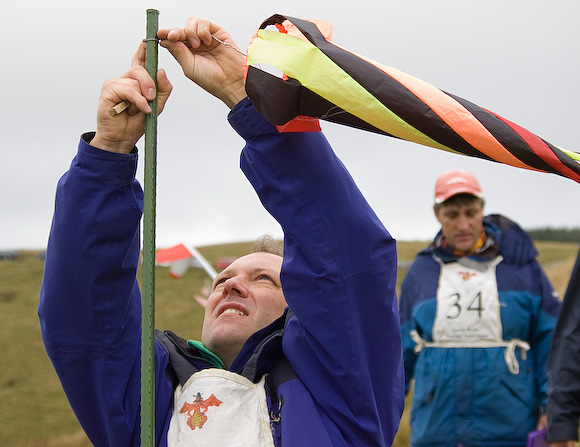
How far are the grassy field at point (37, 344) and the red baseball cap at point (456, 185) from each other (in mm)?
2344

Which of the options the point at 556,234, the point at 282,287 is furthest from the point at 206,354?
the point at 556,234

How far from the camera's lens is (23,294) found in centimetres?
1466

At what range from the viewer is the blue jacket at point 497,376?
4.59 m

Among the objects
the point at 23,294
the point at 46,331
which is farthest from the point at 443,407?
the point at 23,294

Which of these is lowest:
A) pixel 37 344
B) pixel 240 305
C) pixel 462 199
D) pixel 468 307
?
pixel 37 344

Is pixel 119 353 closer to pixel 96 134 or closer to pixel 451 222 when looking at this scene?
pixel 96 134

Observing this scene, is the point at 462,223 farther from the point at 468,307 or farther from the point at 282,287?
the point at 282,287

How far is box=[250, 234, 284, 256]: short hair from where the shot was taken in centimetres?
319

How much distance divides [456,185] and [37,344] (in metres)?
8.80

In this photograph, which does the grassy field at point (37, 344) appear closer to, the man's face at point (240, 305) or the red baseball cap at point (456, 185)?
the red baseball cap at point (456, 185)

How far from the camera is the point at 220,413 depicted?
240cm

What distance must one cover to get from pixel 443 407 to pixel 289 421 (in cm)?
259

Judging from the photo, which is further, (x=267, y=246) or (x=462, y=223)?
(x=462, y=223)

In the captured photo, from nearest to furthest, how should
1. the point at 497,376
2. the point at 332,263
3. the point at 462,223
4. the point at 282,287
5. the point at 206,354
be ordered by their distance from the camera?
the point at 332,263
the point at 282,287
the point at 206,354
the point at 497,376
the point at 462,223
